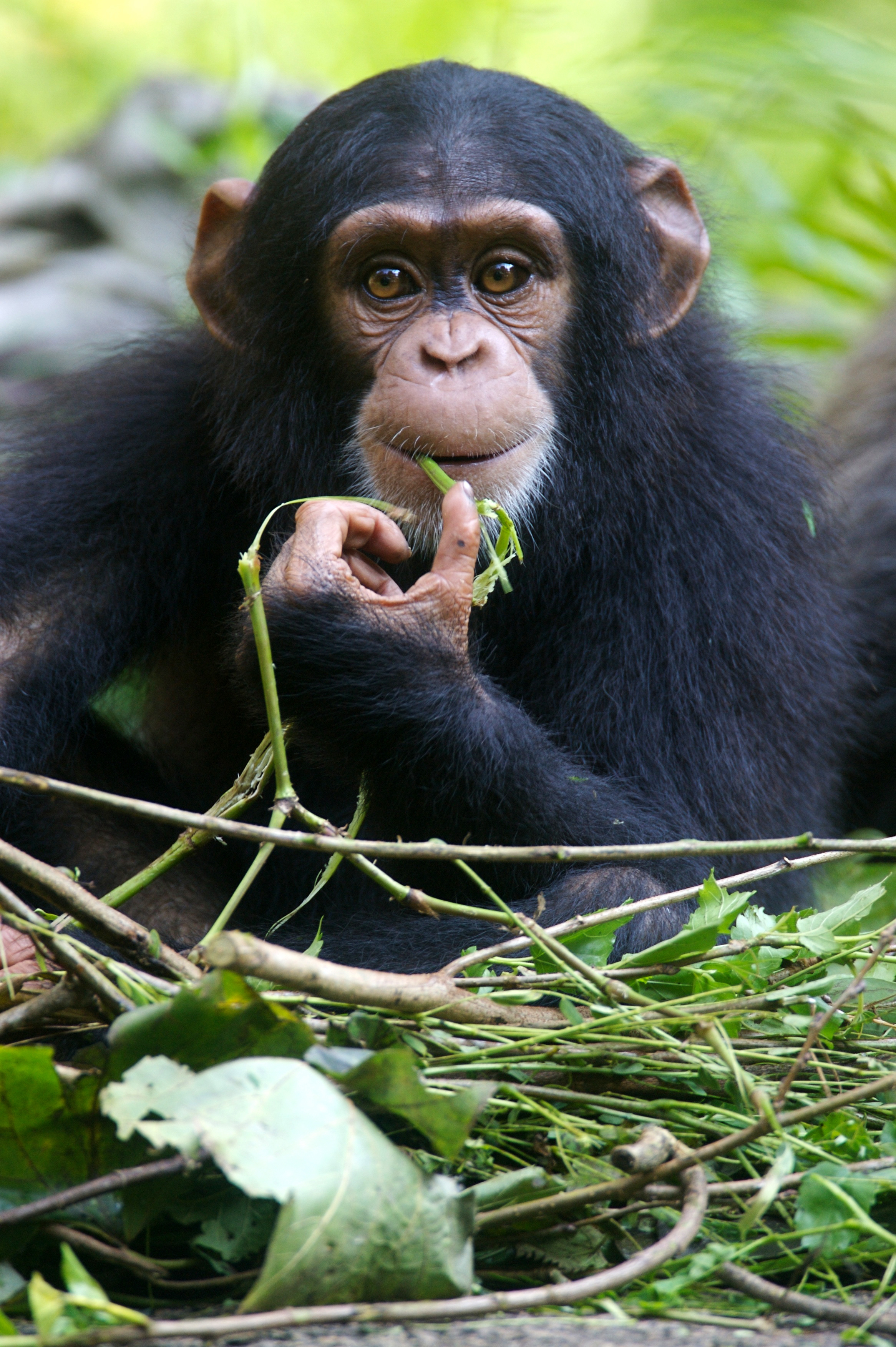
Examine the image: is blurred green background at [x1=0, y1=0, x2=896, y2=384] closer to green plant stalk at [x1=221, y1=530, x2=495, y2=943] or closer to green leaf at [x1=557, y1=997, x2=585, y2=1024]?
green plant stalk at [x1=221, y1=530, x2=495, y2=943]

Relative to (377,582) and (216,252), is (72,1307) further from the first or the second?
(216,252)

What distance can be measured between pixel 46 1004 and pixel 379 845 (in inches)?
22.1

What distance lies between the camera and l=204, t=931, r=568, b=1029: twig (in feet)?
6.18

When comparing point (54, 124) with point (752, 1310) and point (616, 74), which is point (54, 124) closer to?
point (616, 74)

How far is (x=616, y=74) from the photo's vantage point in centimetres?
798

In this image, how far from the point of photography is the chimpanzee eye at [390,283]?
3.14 meters

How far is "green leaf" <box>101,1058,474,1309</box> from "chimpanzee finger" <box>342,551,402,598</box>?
1.14 meters

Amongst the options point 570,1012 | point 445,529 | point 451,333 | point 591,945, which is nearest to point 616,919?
point 591,945

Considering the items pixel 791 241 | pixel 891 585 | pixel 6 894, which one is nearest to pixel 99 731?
pixel 6 894

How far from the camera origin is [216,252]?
3537 millimetres

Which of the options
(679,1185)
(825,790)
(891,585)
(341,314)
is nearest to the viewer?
(679,1185)

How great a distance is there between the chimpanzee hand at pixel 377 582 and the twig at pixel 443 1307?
47.5 inches

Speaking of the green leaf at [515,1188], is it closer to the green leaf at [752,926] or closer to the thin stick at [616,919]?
the thin stick at [616,919]

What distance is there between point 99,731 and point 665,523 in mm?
1532
